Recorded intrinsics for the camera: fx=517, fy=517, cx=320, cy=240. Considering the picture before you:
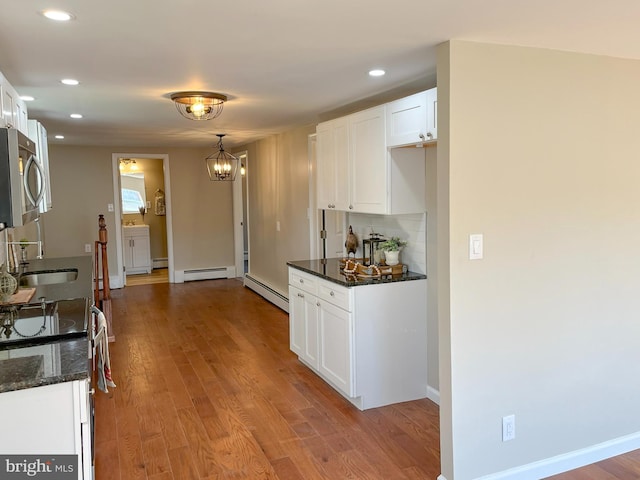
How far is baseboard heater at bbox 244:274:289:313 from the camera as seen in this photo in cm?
630

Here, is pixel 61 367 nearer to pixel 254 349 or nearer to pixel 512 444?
pixel 512 444

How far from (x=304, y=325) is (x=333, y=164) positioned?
133cm

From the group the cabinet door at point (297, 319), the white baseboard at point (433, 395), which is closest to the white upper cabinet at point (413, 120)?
the cabinet door at point (297, 319)

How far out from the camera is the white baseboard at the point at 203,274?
8.45m

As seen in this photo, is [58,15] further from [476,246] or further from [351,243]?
[351,243]

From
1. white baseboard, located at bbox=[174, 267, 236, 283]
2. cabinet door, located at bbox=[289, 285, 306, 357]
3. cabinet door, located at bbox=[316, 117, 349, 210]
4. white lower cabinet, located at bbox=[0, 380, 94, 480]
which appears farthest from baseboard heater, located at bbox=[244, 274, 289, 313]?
white lower cabinet, located at bbox=[0, 380, 94, 480]

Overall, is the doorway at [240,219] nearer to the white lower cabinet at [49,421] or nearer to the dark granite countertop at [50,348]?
the dark granite countertop at [50,348]

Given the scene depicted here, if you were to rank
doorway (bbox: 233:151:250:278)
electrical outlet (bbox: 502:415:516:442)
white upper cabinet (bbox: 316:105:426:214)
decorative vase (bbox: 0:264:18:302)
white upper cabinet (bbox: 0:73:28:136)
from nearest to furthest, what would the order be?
white upper cabinet (bbox: 0:73:28:136)
electrical outlet (bbox: 502:415:516:442)
decorative vase (bbox: 0:264:18:302)
white upper cabinet (bbox: 316:105:426:214)
doorway (bbox: 233:151:250:278)

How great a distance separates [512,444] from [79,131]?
5363mm

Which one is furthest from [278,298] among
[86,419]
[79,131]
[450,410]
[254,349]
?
[86,419]

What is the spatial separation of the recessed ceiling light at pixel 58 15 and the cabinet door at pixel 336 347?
91.0 inches

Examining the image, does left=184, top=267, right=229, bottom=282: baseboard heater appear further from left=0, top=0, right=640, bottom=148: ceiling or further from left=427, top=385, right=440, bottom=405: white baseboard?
left=427, top=385, right=440, bottom=405: white baseboard

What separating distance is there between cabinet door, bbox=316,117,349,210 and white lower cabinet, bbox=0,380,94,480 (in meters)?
2.57

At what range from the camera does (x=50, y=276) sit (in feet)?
13.1
